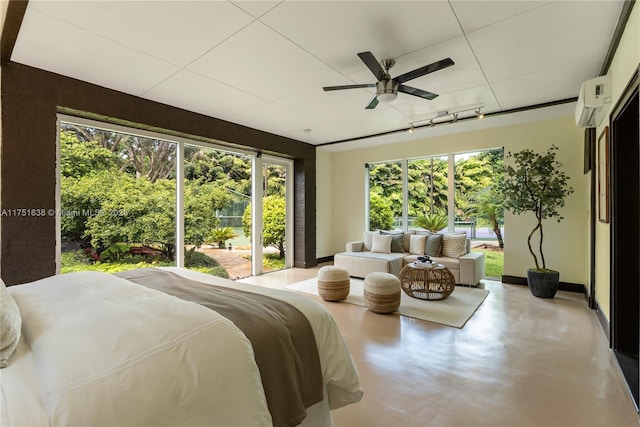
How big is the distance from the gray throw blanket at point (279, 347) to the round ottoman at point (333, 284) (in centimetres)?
246

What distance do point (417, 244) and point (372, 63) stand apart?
3.93 metres

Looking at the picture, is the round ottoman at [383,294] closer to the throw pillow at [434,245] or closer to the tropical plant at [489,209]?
the throw pillow at [434,245]

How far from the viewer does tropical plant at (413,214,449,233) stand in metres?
6.07

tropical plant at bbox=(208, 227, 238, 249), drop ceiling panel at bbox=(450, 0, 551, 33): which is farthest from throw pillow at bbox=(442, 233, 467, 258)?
tropical plant at bbox=(208, 227, 238, 249)

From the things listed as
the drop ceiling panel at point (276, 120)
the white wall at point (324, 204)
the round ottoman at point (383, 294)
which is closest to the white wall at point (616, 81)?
the round ottoman at point (383, 294)

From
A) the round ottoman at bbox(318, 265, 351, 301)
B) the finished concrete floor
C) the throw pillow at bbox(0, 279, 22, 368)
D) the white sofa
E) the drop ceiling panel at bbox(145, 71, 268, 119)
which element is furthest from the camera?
the white sofa

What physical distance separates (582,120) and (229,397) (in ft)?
14.1

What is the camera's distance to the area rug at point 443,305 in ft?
11.3

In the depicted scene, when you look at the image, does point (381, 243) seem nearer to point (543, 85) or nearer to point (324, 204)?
point (324, 204)

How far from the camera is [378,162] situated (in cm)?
684

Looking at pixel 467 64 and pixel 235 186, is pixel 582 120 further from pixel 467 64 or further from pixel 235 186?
pixel 235 186

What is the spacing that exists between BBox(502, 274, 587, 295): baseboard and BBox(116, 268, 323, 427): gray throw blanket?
15.9 feet

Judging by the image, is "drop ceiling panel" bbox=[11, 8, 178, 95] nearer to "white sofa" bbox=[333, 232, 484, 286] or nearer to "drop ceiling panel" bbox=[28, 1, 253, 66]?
"drop ceiling panel" bbox=[28, 1, 253, 66]

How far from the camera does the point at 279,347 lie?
1312 millimetres
